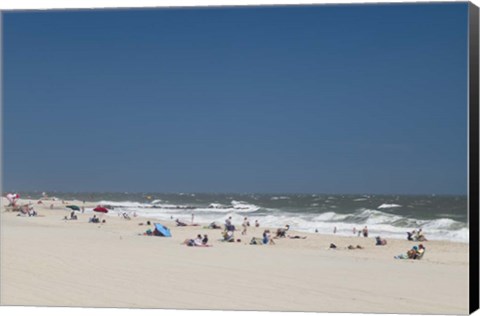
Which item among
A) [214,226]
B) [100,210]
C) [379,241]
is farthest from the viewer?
[100,210]

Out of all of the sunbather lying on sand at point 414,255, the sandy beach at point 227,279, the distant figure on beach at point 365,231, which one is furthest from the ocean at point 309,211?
the sandy beach at point 227,279

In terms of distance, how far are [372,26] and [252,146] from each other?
2.20 m

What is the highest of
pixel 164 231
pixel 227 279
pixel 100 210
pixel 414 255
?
pixel 100 210

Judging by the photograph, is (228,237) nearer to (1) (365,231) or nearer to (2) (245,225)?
(1) (365,231)

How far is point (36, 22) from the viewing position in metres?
7.43

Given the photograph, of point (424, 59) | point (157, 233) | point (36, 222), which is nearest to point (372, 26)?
point (424, 59)

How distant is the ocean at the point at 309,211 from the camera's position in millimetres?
9867

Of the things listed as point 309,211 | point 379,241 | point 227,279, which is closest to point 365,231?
point 309,211

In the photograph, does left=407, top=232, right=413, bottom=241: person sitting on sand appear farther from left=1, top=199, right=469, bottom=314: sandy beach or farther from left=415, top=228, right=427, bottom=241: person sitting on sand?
left=1, top=199, right=469, bottom=314: sandy beach

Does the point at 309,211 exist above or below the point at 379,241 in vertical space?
above

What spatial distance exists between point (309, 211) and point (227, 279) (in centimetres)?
598

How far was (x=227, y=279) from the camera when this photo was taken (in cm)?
741

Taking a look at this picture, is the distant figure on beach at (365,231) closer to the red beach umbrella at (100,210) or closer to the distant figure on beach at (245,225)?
the distant figure on beach at (245,225)

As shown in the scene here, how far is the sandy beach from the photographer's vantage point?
6.81 meters
